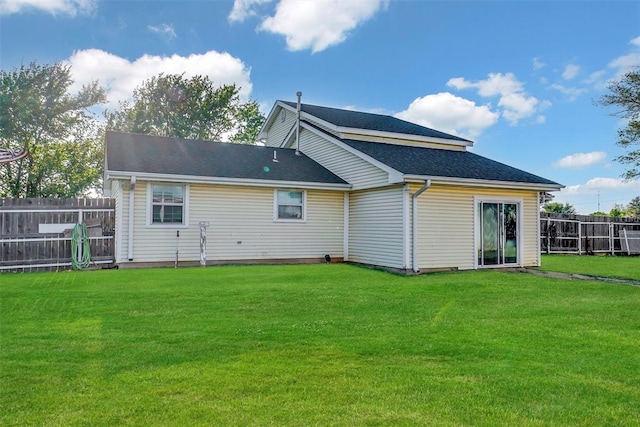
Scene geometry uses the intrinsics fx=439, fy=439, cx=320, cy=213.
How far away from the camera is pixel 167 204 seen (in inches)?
477

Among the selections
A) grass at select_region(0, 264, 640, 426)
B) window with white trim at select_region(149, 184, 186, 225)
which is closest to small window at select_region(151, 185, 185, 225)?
window with white trim at select_region(149, 184, 186, 225)

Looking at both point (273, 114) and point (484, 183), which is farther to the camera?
point (273, 114)

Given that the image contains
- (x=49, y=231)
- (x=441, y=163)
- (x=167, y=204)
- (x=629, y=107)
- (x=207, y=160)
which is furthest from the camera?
(x=629, y=107)

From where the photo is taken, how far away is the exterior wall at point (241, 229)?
11891mm

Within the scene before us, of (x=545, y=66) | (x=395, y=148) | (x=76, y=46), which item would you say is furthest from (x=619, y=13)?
(x=76, y=46)

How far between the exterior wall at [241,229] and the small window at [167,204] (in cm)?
20

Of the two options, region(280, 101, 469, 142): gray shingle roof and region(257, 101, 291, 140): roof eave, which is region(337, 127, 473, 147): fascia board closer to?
region(280, 101, 469, 142): gray shingle roof

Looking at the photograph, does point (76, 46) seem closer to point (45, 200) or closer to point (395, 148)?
point (45, 200)

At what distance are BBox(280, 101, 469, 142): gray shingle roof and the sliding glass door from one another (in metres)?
4.66

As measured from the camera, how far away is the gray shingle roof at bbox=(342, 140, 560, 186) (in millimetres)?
11883

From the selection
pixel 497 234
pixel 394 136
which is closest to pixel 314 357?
pixel 497 234

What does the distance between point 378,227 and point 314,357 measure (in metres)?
8.74

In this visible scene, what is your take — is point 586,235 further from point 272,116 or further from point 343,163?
point 272,116

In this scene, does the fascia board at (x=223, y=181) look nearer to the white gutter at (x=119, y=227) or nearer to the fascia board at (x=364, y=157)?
the white gutter at (x=119, y=227)
